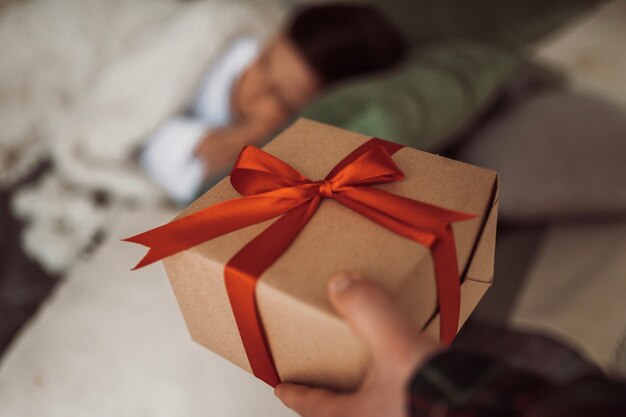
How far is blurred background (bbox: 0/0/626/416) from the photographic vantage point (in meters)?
0.74

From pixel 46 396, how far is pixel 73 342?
0.09m

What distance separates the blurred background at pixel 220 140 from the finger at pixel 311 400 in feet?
0.72

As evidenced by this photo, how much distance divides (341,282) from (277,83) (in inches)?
41.6

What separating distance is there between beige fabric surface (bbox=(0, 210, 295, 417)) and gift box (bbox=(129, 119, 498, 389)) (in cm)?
18

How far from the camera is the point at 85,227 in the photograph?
1.11m

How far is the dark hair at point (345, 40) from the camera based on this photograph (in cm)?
122

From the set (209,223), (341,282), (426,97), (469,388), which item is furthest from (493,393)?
(426,97)

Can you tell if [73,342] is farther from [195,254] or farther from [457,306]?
[457,306]

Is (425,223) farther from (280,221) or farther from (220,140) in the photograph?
(220,140)

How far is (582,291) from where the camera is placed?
31.4 inches

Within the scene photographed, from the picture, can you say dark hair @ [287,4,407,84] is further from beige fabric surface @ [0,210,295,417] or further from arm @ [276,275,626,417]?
arm @ [276,275,626,417]

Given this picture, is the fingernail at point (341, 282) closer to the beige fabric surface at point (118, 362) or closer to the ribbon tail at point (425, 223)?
the ribbon tail at point (425, 223)

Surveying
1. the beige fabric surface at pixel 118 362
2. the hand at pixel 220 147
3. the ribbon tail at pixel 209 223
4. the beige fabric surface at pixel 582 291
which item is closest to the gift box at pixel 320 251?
the ribbon tail at pixel 209 223

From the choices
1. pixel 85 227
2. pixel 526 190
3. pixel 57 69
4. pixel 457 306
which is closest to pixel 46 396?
pixel 85 227
